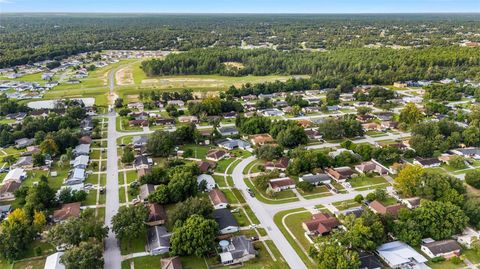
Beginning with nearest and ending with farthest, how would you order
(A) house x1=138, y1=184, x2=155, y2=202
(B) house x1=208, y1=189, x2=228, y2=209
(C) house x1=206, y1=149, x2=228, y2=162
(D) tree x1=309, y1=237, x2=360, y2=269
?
1. (D) tree x1=309, y1=237, x2=360, y2=269
2. (B) house x1=208, y1=189, x2=228, y2=209
3. (A) house x1=138, y1=184, x2=155, y2=202
4. (C) house x1=206, y1=149, x2=228, y2=162

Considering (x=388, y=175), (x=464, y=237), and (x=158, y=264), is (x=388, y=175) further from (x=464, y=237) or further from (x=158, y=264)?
(x=158, y=264)

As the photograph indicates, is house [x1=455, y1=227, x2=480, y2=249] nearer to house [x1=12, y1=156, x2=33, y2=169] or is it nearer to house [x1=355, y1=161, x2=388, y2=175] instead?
house [x1=355, y1=161, x2=388, y2=175]

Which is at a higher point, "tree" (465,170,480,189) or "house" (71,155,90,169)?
"tree" (465,170,480,189)

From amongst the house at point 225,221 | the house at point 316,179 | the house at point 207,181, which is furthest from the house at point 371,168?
the house at point 225,221

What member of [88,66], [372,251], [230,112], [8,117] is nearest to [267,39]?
[88,66]

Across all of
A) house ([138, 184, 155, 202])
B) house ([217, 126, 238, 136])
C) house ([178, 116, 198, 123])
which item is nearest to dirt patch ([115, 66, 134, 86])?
house ([178, 116, 198, 123])
